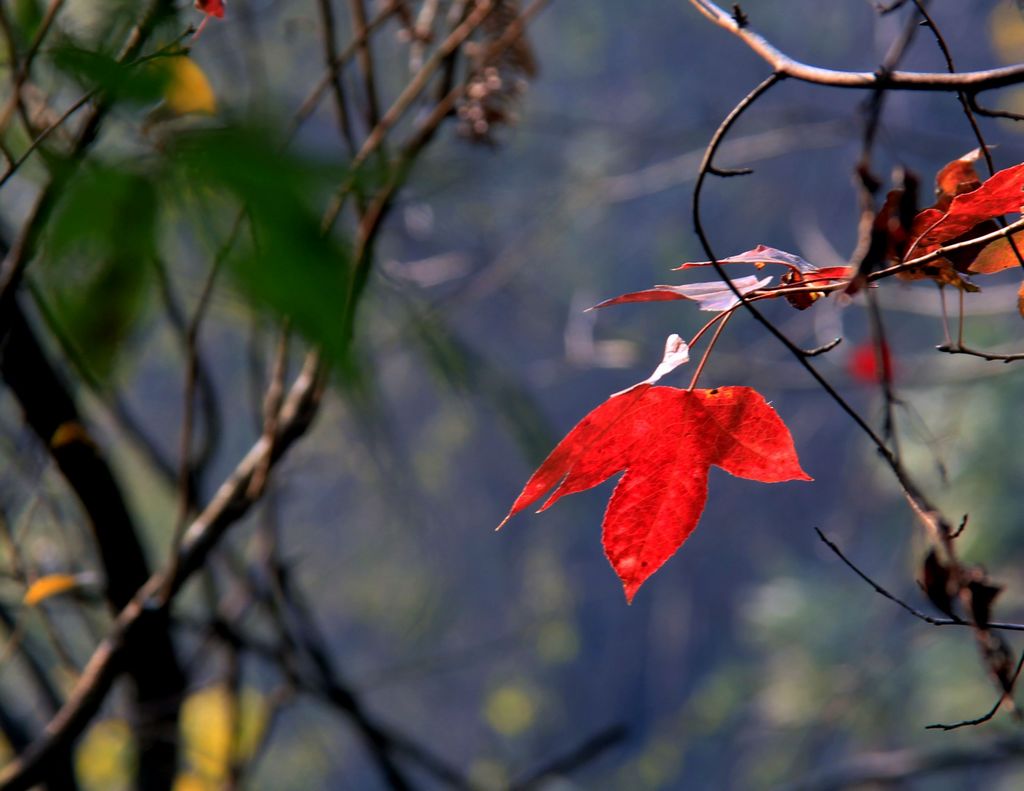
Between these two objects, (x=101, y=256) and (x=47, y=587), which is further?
(x=47, y=587)

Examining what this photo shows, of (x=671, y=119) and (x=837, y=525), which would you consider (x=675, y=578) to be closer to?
(x=837, y=525)

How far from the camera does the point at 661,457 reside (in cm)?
37

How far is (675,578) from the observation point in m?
6.74

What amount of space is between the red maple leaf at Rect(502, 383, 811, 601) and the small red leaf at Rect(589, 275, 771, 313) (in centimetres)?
4

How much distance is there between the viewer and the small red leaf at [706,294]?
0.33m

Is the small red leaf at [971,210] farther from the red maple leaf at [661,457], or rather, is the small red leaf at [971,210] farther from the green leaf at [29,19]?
the green leaf at [29,19]

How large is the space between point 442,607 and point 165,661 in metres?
0.28

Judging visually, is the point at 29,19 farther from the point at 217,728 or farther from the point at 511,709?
the point at 511,709

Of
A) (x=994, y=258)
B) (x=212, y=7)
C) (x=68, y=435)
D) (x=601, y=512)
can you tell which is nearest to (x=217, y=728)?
(x=68, y=435)

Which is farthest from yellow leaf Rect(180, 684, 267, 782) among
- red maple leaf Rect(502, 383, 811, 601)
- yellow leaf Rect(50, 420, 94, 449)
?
red maple leaf Rect(502, 383, 811, 601)

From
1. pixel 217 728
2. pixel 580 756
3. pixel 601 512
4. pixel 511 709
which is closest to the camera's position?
pixel 580 756

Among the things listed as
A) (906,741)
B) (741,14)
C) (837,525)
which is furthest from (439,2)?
(837,525)

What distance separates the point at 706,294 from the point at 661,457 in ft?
0.22

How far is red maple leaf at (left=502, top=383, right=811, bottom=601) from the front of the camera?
1.16ft
